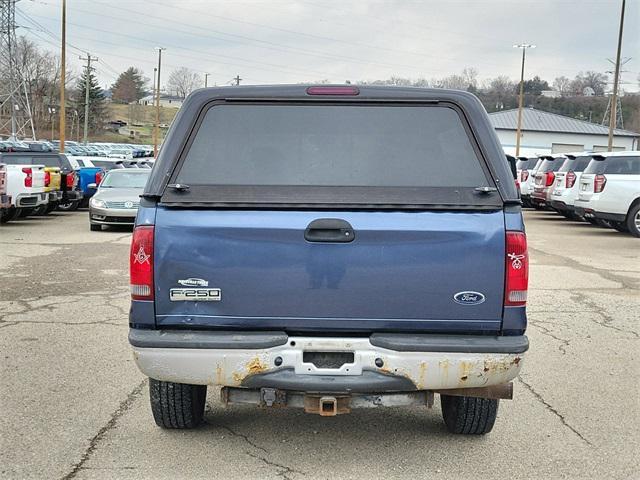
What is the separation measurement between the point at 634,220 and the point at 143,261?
1550cm

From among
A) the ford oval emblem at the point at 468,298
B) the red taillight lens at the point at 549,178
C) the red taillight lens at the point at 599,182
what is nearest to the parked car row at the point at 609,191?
the red taillight lens at the point at 599,182

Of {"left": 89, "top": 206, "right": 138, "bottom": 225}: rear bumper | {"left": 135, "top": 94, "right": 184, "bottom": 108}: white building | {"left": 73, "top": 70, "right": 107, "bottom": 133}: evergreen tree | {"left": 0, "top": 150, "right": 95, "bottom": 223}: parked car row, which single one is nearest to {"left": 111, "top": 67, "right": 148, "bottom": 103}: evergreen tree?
{"left": 135, "top": 94, "right": 184, "bottom": 108}: white building

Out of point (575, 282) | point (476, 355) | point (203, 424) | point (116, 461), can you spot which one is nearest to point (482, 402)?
point (476, 355)

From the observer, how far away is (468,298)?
3828mm

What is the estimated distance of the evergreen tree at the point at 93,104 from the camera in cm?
10469

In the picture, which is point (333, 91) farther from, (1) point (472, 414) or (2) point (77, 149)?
(2) point (77, 149)

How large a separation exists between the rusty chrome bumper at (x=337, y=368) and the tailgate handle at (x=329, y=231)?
510mm

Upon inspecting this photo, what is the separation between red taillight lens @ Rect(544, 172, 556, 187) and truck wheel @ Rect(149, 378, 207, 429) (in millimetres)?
18020

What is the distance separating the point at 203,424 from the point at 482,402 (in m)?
1.79

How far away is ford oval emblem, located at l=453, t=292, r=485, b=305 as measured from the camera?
12.5ft

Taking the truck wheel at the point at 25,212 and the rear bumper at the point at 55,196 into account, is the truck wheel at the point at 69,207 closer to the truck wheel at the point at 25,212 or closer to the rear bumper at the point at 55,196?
the rear bumper at the point at 55,196

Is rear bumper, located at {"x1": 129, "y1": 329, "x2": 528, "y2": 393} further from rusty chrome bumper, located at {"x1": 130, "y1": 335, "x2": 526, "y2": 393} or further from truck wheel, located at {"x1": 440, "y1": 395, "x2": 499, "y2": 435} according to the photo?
truck wheel, located at {"x1": 440, "y1": 395, "x2": 499, "y2": 435}

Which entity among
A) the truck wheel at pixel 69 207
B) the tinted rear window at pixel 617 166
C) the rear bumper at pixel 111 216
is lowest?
the truck wheel at pixel 69 207

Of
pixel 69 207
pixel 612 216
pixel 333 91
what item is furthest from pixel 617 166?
pixel 69 207
